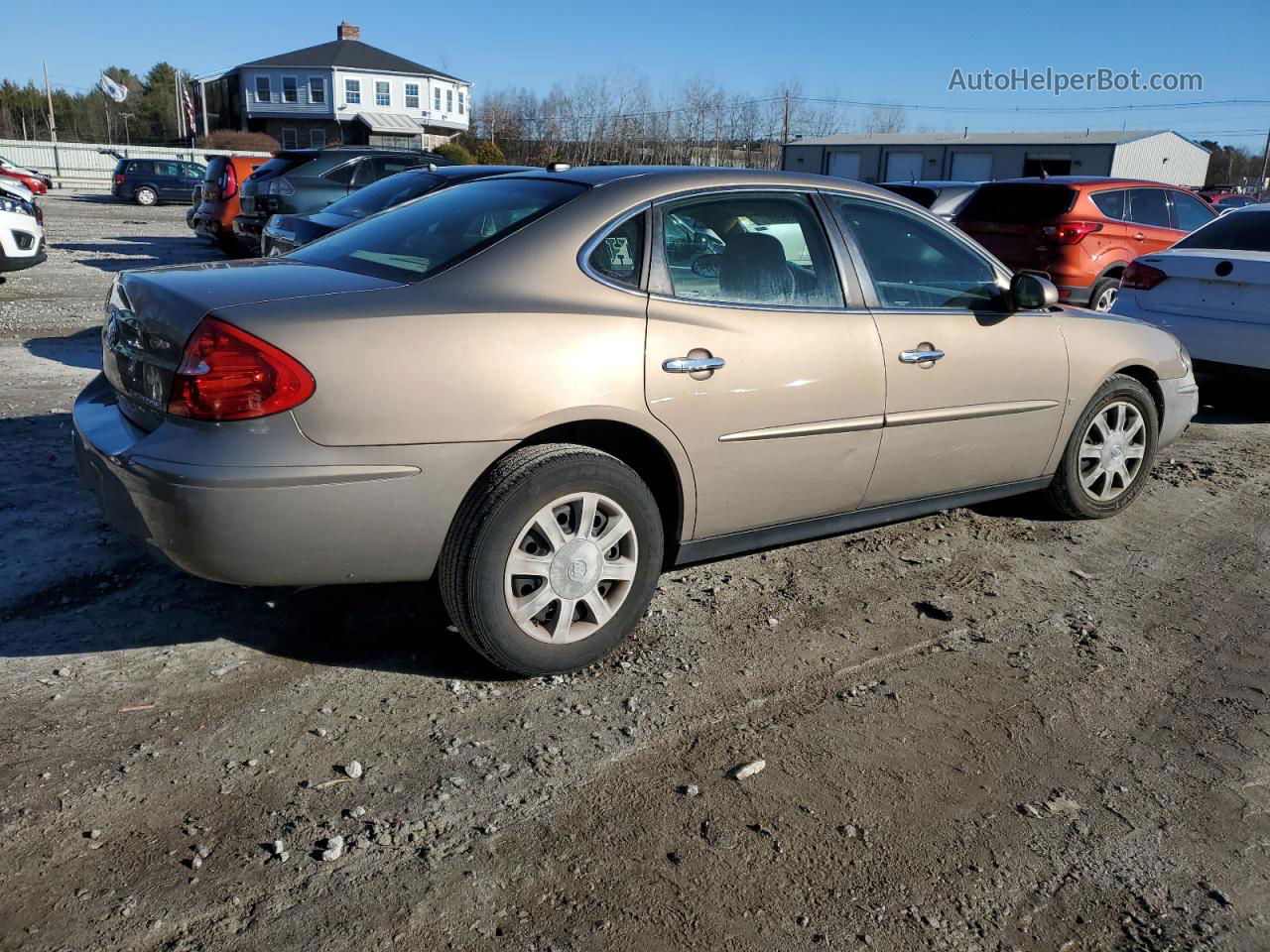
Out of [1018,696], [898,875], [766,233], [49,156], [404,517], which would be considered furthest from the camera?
[49,156]

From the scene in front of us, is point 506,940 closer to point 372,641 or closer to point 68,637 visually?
point 372,641

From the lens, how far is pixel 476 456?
3.19m

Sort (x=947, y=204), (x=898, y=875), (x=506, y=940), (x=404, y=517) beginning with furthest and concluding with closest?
(x=947, y=204), (x=404, y=517), (x=898, y=875), (x=506, y=940)

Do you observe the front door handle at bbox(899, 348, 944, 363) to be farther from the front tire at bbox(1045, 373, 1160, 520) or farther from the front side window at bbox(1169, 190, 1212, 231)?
the front side window at bbox(1169, 190, 1212, 231)

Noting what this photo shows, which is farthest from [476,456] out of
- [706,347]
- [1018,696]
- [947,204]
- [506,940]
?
[947,204]

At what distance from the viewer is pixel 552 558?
3383mm

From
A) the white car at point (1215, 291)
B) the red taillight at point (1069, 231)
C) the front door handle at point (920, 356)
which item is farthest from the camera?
the red taillight at point (1069, 231)

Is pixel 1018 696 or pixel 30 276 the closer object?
pixel 1018 696

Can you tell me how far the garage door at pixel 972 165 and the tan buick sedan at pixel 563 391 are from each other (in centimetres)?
4836

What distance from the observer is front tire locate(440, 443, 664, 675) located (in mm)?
3227

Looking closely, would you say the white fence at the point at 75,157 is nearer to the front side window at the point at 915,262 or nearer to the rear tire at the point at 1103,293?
the rear tire at the point at 1103,293

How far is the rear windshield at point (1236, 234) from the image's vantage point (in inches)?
308

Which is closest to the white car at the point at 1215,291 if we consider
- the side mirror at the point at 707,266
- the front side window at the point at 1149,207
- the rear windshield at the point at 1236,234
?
the rear windshield at the point at 1236,234

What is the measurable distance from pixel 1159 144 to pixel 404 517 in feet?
175
